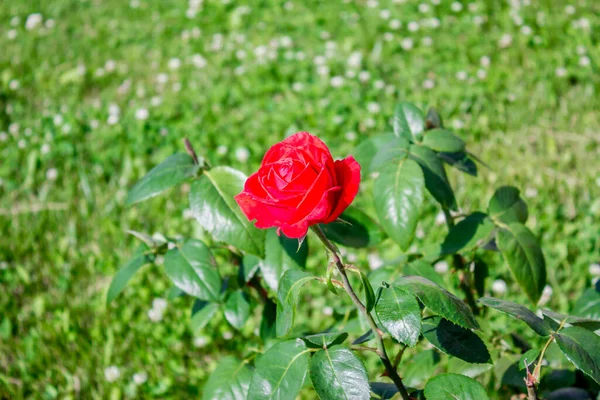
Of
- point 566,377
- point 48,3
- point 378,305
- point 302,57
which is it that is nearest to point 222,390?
point 378,305

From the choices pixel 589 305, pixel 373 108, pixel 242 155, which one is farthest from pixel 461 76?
pixel 589 305

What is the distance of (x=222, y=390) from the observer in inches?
52.1

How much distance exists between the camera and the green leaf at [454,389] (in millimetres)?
997

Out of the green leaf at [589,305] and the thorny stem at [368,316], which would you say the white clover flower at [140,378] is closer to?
the thorny stem at [368,316]

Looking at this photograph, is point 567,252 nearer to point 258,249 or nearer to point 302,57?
point 258,249

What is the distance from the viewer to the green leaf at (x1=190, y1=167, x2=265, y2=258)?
1235 mm

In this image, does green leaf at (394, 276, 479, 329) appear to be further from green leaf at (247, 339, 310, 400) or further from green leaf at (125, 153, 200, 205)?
green leaf at (125, 153, 200, 205)

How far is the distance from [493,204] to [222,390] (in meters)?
0.73

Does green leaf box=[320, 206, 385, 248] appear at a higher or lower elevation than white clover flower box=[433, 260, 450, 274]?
higher

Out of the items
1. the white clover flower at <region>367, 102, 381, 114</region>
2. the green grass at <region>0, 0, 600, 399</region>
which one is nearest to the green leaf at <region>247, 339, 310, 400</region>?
the green grass at <region>0, 0, 600, 399</region>

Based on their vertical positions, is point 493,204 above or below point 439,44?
above

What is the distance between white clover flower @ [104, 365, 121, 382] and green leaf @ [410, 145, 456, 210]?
1.45m

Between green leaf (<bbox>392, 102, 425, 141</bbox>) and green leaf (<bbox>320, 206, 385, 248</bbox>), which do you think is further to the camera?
green leaf (<bbox>392, 102, 425, 141</bbox>)

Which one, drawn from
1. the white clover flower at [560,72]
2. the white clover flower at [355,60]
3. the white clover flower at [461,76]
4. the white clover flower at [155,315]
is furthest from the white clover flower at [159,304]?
the white clover flower at [560,72]
